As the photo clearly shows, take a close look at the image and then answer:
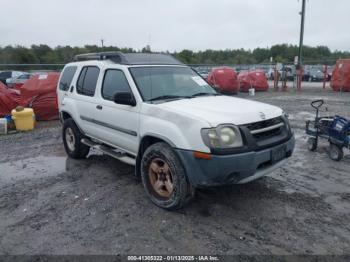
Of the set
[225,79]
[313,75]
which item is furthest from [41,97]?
[313,75]

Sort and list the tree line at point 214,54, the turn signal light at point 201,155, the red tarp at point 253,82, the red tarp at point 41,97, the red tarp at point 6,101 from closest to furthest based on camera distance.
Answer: the turn signal light at point 201,155 → the red tarp at point 6,101 → the red tarp at point 41,97 → the red tarp at point 253,82 → the tree line at point 214,54

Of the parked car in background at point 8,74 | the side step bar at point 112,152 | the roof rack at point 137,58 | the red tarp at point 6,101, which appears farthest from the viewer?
the parked car in background at point 8,74

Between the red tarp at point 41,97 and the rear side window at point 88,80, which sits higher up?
the rear side window at point 88,80

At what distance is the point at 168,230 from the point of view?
3498 millimetres

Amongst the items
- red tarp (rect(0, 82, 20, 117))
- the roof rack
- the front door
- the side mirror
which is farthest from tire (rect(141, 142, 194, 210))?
red tarp (rect(0, 82, 20, 117))

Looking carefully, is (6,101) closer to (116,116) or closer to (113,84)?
(113,84)

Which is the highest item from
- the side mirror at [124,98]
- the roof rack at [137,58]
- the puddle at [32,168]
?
the roof rack at [137,58]

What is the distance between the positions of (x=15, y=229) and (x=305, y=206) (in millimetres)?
3625

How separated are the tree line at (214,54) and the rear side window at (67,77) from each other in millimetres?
26964

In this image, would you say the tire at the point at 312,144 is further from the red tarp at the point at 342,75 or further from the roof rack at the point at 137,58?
the red tarp at the point at 342,75

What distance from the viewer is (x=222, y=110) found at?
12.2ft

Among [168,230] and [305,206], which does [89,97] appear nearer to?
[168,230]

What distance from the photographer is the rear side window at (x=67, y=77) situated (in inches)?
244

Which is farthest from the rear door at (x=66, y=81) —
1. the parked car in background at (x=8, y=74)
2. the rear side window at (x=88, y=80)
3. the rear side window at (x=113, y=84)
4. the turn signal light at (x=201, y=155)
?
the parked car in background at (x=8, y=74)
